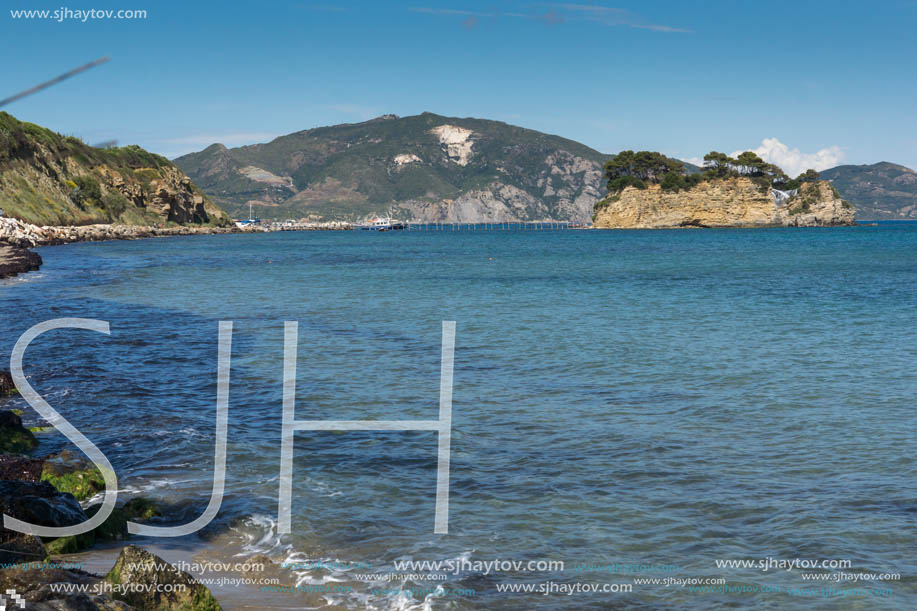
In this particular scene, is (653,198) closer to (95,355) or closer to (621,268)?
(621,268)

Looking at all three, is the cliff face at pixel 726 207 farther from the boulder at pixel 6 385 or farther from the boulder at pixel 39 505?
the boulder at pixel 39 505

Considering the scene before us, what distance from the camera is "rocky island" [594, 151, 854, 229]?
162 metres

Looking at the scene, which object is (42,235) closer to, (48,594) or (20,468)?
(20,468)

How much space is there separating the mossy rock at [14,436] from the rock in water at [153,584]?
6.22 metres

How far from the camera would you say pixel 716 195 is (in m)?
161

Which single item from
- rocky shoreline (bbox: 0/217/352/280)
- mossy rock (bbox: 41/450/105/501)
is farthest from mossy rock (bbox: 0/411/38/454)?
rocky shoreline (bbox: 0/217/352/280)

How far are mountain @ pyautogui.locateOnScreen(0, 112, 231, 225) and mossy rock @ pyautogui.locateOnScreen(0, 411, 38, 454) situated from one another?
81295 millimetres

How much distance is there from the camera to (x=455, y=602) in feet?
22.6

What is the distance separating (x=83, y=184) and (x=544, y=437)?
387 ft

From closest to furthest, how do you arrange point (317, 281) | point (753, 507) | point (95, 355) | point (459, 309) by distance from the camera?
point (753, 507)
point (95, 355)
point (459, 309)
point (317, 281)

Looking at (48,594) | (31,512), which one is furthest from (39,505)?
(48,594)

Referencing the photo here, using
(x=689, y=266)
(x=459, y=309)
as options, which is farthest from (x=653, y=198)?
(x=459, y=309)

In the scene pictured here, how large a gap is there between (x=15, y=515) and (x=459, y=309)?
81.3 feet

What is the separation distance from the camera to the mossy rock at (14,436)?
35.9 ft
